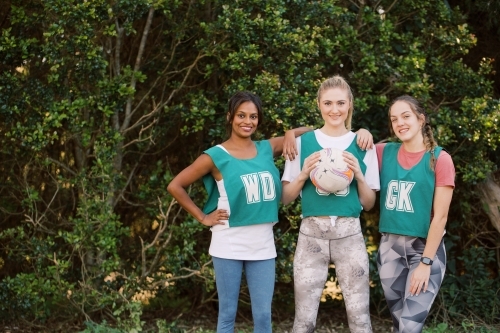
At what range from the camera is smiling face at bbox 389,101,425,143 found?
12.9 feet

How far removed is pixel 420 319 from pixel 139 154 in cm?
333

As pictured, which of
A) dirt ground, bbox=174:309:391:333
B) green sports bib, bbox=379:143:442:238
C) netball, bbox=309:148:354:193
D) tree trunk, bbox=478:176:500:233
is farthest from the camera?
dirt ground, bbox=174:309:391:333

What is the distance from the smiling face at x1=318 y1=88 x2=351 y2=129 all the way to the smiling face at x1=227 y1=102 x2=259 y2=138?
1.36ft

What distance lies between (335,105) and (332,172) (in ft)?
1.32

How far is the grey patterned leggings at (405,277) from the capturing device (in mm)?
3773

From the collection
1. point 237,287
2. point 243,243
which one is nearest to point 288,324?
point 237,287

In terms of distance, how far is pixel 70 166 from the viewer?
20.4 feet

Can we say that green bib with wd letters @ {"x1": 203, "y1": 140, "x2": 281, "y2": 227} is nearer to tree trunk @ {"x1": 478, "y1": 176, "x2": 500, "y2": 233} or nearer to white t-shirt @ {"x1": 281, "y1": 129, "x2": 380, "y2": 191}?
white t-shirt @ {"x1": 281, "y1": 129, "x2": 380, "y2": 191}

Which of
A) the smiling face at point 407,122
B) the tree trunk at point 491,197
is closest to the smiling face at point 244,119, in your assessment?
the smiling face at point 407,122

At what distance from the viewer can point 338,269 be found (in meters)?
3.88

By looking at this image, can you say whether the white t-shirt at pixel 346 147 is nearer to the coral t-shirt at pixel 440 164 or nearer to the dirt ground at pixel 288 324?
the coral t-shirt at pixel 440 164

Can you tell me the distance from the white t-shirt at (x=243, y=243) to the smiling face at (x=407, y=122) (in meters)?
0.89

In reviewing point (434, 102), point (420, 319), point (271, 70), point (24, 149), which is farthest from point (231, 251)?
point (434, 102)

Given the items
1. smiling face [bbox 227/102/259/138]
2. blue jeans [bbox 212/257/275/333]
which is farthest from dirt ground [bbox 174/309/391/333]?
smiling face [bbox 227/102/259/138]
